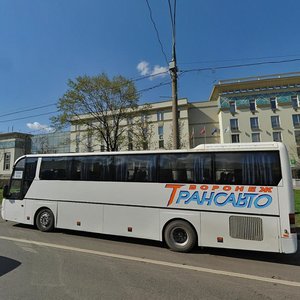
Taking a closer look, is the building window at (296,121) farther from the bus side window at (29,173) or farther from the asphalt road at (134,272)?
the bus side window at (29,173)

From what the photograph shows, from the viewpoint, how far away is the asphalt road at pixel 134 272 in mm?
4373

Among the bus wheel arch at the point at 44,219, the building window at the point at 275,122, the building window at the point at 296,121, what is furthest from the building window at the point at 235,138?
the bus wheel arch at the point at 44,219

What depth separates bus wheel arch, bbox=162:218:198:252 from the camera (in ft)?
22.9

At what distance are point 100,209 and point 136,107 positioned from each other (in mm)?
23155

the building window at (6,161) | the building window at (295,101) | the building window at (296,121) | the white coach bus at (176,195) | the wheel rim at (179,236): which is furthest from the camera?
the building window at (6,161)

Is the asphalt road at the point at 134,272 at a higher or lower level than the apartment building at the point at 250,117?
lower

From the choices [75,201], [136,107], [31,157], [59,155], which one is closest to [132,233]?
[75,201]

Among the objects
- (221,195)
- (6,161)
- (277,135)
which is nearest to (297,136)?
(277,135)

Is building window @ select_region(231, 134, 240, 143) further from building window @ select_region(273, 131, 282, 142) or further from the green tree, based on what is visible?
the green tree

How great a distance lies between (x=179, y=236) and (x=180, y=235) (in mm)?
41

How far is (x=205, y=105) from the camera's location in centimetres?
6378


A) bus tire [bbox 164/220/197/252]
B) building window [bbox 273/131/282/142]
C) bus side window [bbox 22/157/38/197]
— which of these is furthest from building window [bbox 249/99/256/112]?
bus tire [bbox 164/220/197/252]

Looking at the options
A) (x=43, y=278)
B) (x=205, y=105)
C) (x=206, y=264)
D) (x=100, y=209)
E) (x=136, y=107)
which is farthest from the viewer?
(x=205, y=105)

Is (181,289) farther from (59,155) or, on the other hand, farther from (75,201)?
(59,155)
